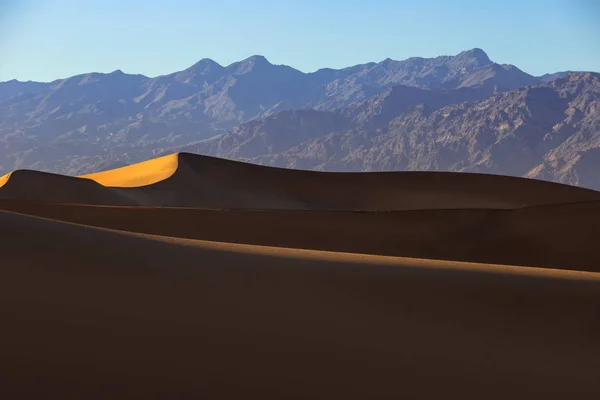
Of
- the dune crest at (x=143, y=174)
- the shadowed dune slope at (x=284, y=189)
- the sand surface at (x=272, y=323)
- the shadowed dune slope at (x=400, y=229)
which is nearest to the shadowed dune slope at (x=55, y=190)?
the shadowed dune slope at (x=284, y=189)

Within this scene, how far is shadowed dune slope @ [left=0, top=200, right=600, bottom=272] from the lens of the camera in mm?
11320

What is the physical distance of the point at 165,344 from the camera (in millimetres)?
4207

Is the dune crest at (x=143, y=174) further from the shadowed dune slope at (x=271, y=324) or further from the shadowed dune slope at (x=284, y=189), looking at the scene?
the shadowed dune slope at (x=271, y=324)

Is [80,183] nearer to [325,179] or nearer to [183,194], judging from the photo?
[183,194]

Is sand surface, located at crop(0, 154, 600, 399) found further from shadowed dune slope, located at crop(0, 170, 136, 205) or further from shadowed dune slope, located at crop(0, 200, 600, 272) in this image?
shadowed dune slope, located at crop(0, 170, 136, 205)

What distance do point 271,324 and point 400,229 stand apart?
7536 mm

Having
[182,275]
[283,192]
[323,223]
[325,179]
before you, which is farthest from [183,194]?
[182,275]

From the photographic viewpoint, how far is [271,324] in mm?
4793

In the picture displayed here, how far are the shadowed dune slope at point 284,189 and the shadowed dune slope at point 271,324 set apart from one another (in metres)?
17.3

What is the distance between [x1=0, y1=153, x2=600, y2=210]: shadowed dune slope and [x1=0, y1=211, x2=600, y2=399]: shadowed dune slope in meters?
17.3

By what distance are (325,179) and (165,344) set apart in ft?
80.0

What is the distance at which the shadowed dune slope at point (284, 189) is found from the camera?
24.1 meters

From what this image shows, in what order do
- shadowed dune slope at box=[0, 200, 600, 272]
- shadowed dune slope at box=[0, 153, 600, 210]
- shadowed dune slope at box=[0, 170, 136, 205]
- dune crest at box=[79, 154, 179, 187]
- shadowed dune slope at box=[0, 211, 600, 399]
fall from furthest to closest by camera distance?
dune crest at box=[79, 154, 179, 187]
shadowed dune slope at box=[0, 153, 600, 210]
shadowed dune slope at box=[0, 170, 136, 205]
shadowed dune slope at box=[0, 200, 600, 272]
shadowed dune slope at box=[0, 211, 600, 399]

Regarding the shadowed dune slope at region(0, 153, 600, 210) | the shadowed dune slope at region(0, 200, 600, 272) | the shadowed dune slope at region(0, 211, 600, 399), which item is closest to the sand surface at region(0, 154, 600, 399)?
the shadowed dune slope at region(0, 211, 600, 399)
